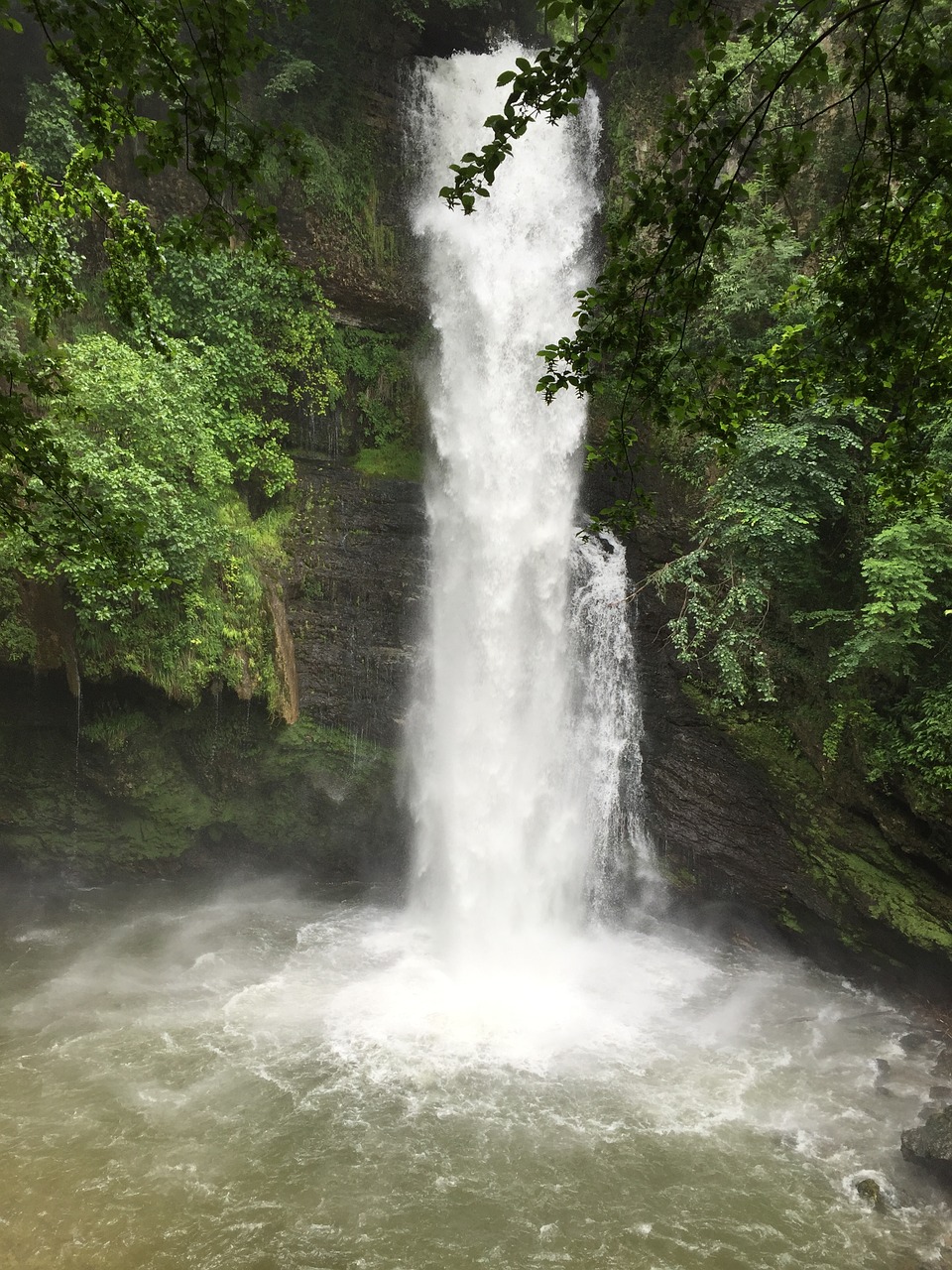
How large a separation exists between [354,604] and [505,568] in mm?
2972

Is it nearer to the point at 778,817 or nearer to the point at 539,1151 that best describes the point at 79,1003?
the point at 539,1151

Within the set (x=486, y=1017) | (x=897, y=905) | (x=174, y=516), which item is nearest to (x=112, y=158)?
(x=174, y=516)

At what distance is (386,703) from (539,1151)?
8022 mm

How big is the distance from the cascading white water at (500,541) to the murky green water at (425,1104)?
149 centimetres

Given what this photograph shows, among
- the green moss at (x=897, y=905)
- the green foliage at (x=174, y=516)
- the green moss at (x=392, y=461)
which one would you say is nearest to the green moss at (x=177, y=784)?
the green foliage at (x=174, y=516)

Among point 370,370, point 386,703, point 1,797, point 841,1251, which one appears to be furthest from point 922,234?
point 1,797

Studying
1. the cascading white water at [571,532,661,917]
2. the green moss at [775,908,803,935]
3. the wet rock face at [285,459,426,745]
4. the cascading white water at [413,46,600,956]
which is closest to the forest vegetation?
the wet rock face at [285,459,426,745]

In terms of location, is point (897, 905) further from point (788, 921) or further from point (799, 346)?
point (799, 346)

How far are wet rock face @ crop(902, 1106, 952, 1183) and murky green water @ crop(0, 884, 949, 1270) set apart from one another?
0.72 feet

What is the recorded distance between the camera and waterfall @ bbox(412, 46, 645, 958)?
14062 millimetres

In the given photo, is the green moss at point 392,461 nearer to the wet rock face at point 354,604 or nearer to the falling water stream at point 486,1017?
the falling water stream at point 486,1017

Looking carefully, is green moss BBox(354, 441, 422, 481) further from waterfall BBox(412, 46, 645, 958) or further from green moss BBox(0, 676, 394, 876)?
green moss BBox(0, 676, 394, 876)

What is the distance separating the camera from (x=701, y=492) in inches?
542

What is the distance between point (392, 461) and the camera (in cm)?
1561
